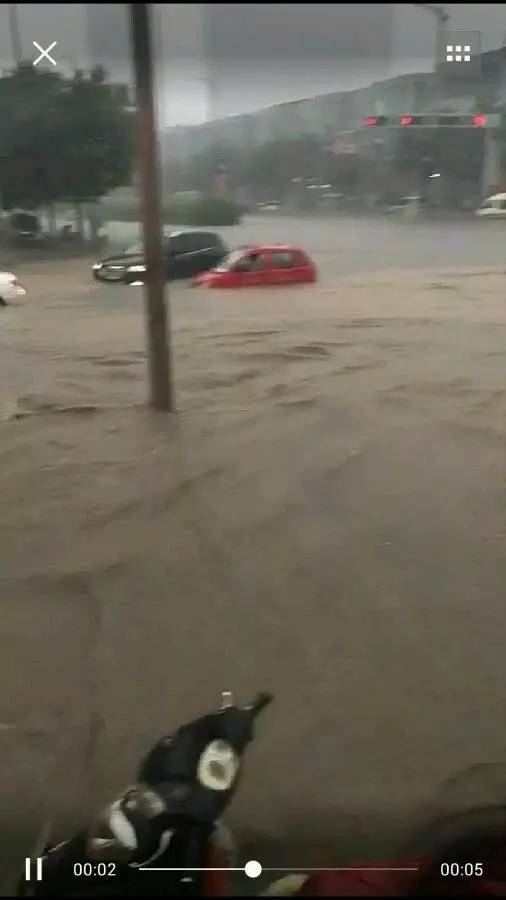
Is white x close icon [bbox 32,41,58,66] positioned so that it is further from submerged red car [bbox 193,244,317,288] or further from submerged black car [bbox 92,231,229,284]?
submerged red car [bbox 193,244,317,288]

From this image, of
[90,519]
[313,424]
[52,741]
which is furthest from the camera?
[313,424]

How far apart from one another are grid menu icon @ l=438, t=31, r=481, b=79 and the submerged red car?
14.2 inches

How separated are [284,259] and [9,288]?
467 mm

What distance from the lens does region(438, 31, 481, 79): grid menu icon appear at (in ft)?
3.95

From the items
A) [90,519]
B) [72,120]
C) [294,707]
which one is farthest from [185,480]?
[72,120]

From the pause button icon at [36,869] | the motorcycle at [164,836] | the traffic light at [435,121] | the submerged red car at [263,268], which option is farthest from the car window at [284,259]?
the pause button icon at [36,869]

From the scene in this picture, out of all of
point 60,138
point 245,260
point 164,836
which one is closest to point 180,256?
point 245,260

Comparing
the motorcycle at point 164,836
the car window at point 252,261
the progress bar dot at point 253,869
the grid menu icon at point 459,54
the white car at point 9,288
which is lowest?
the progress bar dot at point 253,869

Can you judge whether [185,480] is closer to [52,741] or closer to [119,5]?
[52,741]

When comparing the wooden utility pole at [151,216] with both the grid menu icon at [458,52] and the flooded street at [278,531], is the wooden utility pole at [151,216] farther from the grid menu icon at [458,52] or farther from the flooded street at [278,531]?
the grid menu icon at [458,52]

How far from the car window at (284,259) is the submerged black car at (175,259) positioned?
Answer: 9 centimetres

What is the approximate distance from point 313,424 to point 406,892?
0.74m

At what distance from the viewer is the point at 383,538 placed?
114cm

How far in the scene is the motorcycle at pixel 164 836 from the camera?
2.34ft
